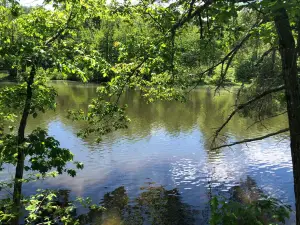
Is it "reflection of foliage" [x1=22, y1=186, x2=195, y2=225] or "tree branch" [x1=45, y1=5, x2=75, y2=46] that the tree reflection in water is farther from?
"tree branch" [x1=45, y1=5, x2=75, y2=46]

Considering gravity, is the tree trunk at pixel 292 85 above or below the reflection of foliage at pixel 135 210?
above

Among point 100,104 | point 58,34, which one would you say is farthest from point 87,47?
point 100,104

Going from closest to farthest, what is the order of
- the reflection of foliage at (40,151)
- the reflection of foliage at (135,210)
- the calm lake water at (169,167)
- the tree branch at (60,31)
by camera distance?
the reflection of foliage at (40,151), the tree branch at (60,31), the reflection of foliage at (135,210), the calm lake water at (169,167)

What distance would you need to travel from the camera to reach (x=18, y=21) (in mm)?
6566

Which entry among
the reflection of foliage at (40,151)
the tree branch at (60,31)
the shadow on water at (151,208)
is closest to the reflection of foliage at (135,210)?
the shadow on water at (151,208)

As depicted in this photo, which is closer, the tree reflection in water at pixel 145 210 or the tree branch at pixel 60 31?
the tree branch at pixel 60 31

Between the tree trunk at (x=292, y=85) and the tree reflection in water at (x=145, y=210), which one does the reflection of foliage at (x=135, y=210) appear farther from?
the tree trunk at (x=292, y=85)

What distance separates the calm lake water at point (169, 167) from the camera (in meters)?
11.5

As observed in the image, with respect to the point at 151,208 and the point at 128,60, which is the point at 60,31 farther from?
the point at 151,208

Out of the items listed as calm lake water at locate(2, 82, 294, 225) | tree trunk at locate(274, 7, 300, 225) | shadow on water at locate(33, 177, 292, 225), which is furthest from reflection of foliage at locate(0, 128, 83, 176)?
shadow on water at locate(33, 177, 292, 225)

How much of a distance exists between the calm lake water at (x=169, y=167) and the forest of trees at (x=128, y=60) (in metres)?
1.41

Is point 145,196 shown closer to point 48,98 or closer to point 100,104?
point 100,104

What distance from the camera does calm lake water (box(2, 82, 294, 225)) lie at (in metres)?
11.5

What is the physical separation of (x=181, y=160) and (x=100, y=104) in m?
9.94
